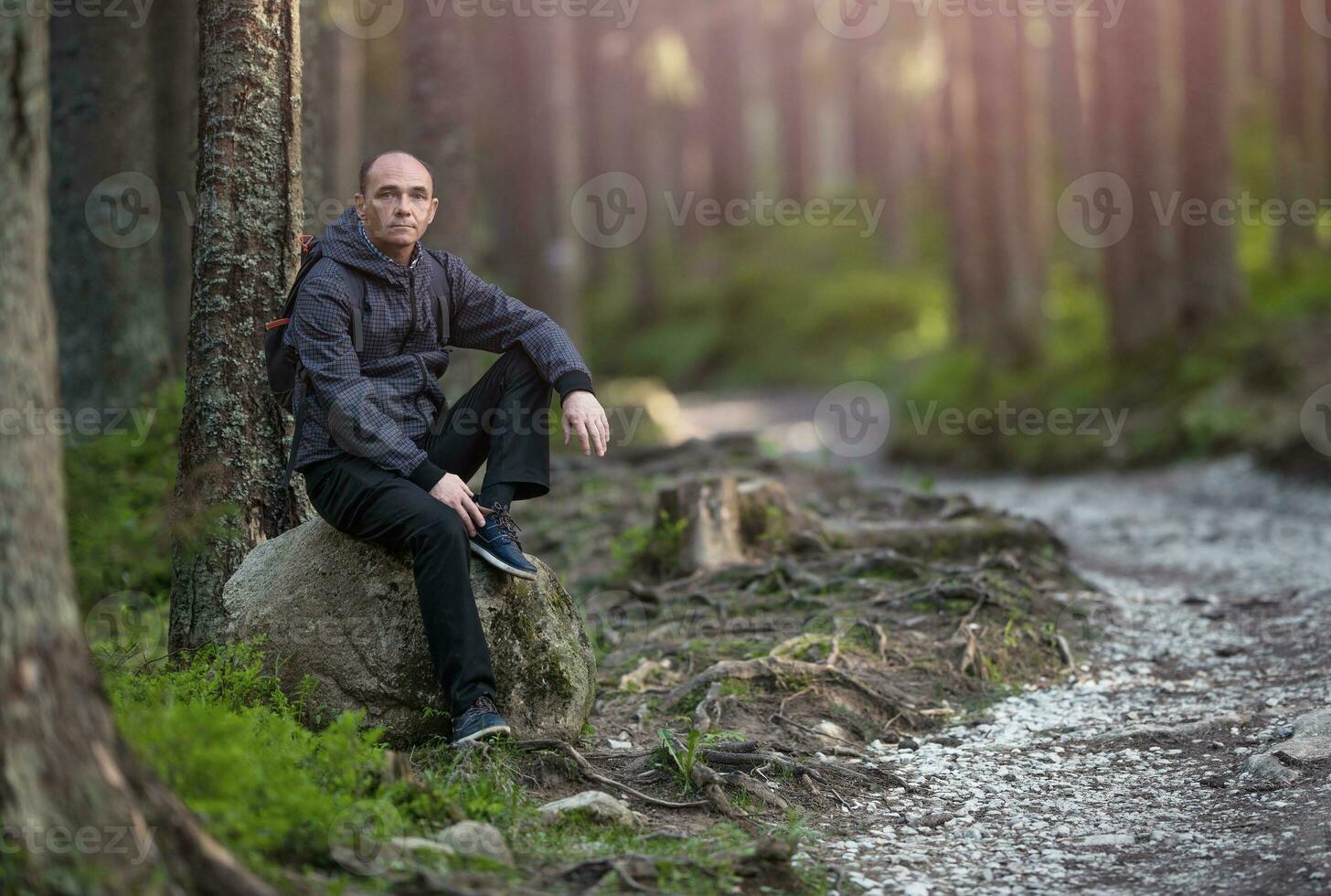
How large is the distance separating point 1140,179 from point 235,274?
10.9 metres

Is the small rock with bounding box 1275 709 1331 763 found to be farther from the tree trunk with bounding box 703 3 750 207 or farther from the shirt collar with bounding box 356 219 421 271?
the tree trunk with bounding box 703 3 750 207

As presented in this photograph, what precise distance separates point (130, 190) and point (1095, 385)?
31.5 feet

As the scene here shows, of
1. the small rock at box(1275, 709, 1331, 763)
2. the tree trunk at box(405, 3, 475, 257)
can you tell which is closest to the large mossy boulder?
the small rock at box(1275, 709, 1331, 763)

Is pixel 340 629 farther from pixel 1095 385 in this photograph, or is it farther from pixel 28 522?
pixel 1095 385

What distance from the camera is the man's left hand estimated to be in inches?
172

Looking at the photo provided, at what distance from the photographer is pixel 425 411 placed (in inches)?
178

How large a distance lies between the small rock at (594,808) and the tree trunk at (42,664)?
44.8 inches

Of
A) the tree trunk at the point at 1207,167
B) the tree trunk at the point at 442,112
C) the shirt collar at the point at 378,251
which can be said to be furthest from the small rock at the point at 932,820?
the tree trunk at the point at 1207,167

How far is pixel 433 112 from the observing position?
9.87 metres

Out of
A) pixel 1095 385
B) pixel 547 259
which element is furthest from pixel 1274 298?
pixel 547 259

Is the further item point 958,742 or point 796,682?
point 796,682

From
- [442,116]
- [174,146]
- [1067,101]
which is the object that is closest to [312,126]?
[442,116]

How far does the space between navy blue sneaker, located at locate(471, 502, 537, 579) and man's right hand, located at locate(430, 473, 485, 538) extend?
141 millimetres

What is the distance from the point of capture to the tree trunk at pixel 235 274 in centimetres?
461
